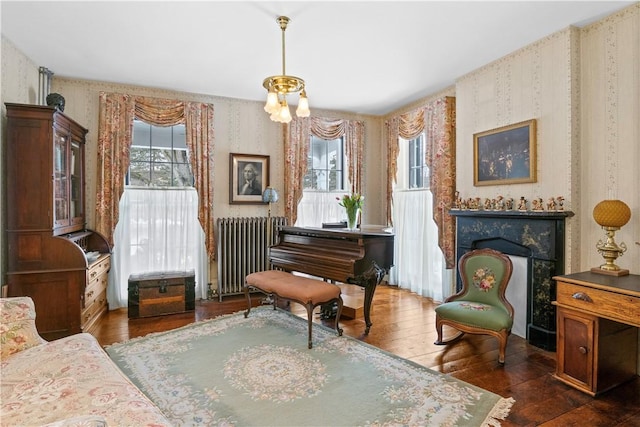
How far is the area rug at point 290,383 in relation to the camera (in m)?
2.14

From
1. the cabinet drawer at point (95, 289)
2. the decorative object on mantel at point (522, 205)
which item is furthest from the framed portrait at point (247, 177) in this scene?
the decorative object on mantel at point (522, 205)

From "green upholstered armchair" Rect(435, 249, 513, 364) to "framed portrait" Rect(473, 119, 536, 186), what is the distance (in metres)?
0.85

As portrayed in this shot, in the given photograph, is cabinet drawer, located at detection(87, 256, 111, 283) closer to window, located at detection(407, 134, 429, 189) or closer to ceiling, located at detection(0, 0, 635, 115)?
ceiling, located at detection(0, 0, 635, 115)

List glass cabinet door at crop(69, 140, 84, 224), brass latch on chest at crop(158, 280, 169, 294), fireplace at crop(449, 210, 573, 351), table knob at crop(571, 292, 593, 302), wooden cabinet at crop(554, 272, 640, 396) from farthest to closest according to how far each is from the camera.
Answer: brass latch on chest at crop(158, 280, 169, 294)
glass cabinet door at crop(69, 140, 84, 224)
fireplace at crop(449, 210, 573, 351)
table knob at crop(571, 292, 593, 302)
wooden cabinet at crop(554, 272, 640, 396)

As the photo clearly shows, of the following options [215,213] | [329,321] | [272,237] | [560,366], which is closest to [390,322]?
[329,321]

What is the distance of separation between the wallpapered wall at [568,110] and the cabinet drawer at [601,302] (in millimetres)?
657

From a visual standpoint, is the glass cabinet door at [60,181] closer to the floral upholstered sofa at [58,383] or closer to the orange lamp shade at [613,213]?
the floral upholstered sofa at [58,383]

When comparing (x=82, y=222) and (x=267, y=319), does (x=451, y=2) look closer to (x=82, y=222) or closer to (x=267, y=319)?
(x=267, y=319)

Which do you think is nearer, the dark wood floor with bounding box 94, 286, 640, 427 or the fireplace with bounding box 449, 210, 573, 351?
the dark wood floor with bounding box 94, 286, 640, 427

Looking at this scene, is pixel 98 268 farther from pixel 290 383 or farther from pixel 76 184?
pixel 290 383

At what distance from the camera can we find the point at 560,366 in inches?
102

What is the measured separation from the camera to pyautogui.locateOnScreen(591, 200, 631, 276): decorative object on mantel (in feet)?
8.43

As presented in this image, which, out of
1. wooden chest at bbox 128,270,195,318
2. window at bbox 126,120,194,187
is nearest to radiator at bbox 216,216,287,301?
wooden chest at bbox 128,270,195,318

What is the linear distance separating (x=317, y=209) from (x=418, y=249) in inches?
65.9
